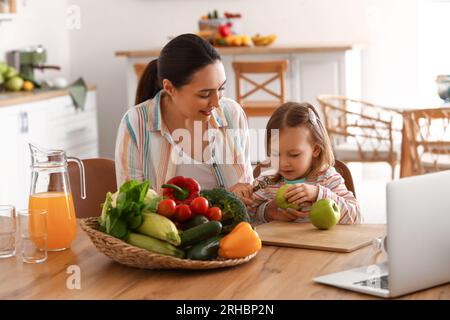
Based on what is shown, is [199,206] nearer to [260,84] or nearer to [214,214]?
[214,214]

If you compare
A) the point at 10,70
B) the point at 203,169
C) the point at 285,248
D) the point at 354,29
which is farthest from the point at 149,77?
the point at 354,29

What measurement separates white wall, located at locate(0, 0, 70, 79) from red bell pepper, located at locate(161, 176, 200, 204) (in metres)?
3.61

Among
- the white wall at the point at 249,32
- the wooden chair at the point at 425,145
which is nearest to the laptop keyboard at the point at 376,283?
the wooden chair at the point at 425,145

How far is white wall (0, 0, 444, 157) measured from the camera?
5582 mm

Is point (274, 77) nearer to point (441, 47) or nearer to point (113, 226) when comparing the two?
point (441, 47)

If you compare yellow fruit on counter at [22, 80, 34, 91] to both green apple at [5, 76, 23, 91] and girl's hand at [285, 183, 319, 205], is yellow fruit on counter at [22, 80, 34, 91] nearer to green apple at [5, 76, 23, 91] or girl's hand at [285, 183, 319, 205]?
green apple at [5, 76, 23, 91]

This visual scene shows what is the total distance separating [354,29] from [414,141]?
5.79ft

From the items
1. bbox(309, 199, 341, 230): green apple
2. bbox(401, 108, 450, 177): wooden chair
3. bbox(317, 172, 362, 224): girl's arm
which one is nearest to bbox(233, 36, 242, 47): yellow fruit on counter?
bbox(401, 108, 450, 177): wooden chair

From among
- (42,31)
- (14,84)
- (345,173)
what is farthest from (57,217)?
(42,31)

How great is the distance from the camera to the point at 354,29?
567cm

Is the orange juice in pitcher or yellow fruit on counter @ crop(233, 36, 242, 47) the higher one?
yellow fruit on counter @ crop(233, 36, 242, 47)

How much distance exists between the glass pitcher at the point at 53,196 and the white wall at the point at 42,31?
3463 millimetres

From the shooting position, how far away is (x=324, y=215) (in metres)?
1.80

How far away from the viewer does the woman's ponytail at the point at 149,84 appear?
2.44 meters
